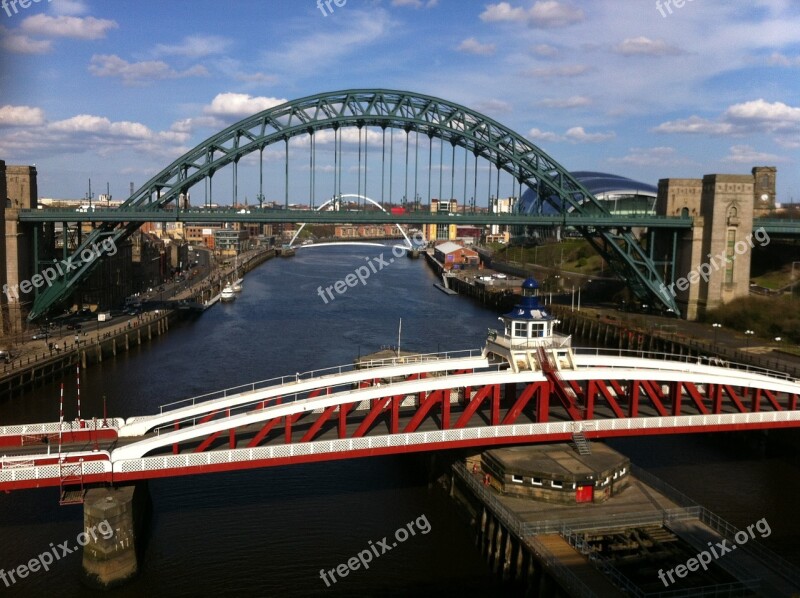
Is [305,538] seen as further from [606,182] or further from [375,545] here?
[606,182]

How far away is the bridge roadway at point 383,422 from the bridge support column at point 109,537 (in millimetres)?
481

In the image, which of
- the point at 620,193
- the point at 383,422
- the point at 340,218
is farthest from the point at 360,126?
the point at 620,193

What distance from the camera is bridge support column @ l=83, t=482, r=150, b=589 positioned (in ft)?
51.3

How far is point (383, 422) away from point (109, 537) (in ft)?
23.3

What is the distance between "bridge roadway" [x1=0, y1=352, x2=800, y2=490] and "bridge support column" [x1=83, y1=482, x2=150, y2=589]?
1.58ft

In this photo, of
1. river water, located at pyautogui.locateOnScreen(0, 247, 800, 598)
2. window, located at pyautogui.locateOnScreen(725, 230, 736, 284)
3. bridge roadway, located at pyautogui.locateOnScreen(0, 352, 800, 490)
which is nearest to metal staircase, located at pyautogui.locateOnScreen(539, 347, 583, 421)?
bridge roadway, located at pyautogui.locateOnScreen(0, 352, 800, 490)

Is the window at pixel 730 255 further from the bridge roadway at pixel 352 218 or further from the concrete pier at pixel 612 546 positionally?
the concrete pier at pixel 612 546

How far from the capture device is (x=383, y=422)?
1991 cm

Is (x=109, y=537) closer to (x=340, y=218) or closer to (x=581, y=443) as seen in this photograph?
(x=581, y=443)

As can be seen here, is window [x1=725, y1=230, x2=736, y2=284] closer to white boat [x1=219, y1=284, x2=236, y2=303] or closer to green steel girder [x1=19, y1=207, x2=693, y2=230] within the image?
green steel girder [x1=19, y1=207, x2=693, y2=230]

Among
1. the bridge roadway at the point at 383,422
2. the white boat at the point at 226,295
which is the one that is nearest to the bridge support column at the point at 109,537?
the bridge roadway at the point at 383,422

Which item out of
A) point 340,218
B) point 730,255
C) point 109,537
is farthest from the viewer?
point 730,255

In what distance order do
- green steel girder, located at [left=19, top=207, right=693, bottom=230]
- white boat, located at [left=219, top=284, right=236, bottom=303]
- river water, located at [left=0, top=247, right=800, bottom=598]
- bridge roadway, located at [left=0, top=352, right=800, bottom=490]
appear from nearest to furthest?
bridge roadway, located at [left=0, top=352, right=800, bottom=490]
river water, located at [left=0, top=247, right=800, bottom=598]
green steel girder, located at [left=19, top=207, right=693, bottom=230]
white boat, located at [left=219, top=284, right=236, bottom=303]

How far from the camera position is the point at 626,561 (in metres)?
15.8
